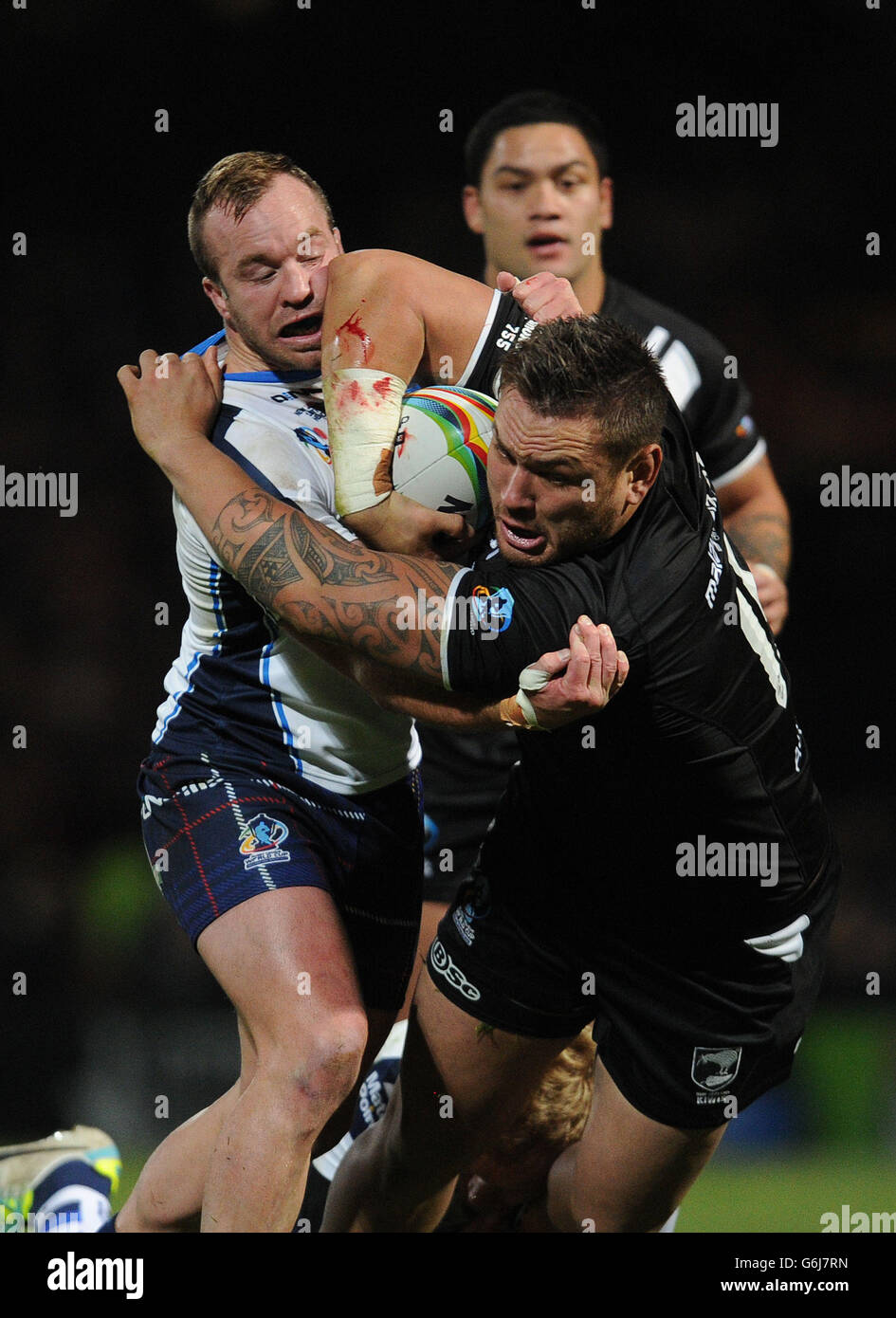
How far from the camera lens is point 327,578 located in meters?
2.71

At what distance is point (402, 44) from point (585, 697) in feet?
18.0

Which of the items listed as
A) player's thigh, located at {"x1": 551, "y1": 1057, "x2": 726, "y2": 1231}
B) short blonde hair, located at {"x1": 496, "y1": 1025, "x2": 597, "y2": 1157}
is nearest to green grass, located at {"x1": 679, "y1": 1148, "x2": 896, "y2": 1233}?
short blonde hair, located at {"x1": 496, "y1": 1025, "x2": 597, "y2": 1157}

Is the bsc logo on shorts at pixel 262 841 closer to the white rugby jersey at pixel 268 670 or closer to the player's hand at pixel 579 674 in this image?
the white rugby jersey at pixel 268 670

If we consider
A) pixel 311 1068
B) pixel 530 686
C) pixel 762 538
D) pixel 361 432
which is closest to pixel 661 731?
pixel 530 686

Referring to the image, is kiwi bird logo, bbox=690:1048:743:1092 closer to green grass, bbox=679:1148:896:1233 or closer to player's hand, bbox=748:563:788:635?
player's hand, bbox=748:563:788:635

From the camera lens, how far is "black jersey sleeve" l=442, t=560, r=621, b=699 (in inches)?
102

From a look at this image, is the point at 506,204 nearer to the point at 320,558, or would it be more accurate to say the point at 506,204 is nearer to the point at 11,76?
the point at 320,558

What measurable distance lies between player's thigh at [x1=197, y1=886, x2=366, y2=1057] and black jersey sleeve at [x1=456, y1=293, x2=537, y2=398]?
3.63 feet

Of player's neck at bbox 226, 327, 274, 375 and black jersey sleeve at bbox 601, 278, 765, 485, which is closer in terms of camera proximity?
player's neck at bbox 226, 327, 274, 375

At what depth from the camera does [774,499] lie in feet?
16.0

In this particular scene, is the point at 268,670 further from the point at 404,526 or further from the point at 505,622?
the point at 505,622

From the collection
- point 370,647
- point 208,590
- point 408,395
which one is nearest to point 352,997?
point 370,647

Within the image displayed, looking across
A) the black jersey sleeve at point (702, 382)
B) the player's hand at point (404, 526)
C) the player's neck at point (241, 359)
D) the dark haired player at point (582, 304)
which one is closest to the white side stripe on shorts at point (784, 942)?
the player's hand at point (404, 526)

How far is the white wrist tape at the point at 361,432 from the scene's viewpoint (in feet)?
9.12
